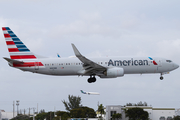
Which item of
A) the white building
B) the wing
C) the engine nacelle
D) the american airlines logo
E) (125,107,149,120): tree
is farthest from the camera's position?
the white building

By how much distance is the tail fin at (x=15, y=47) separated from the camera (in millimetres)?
54000

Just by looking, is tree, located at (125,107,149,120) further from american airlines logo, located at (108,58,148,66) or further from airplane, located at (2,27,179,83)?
american airlines logo, located at (108,58,148,66)

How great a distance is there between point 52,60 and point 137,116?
50.6 m

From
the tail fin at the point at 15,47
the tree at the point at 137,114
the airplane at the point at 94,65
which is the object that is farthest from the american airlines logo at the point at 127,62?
the tree at the point at 137,114

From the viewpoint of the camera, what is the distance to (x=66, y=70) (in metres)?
51.7

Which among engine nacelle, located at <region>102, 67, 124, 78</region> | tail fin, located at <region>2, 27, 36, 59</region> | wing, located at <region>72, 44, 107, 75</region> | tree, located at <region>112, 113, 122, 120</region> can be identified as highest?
tail fin, located at <region>2, 27, 36, 59</region>

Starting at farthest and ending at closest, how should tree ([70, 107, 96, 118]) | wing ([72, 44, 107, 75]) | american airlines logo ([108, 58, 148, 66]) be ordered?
tree ([70, 107, 96, 118]) < american airlines logo ([108, 58, 148, 66]) < wing ([72, 44, 107, 75])

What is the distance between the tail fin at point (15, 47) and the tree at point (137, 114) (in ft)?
163

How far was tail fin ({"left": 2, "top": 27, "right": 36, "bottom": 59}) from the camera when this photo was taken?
54.0 meters

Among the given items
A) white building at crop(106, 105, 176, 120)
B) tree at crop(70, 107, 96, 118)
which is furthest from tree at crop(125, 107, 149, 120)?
tree at crop(70, 107, 96, 118)

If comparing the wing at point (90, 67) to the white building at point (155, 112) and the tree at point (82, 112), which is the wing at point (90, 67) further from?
the tree at point (82, 112)

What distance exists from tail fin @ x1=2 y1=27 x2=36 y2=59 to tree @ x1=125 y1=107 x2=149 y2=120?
4962 cm

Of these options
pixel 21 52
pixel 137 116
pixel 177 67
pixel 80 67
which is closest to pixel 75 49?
pixel 80 67

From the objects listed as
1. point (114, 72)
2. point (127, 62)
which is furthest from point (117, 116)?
point (114, 72)
